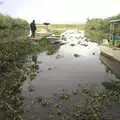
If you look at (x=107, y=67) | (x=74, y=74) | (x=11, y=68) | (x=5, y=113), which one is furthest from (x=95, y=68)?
(x=5, y=113)

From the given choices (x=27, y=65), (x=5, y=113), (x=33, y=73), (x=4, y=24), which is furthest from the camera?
(x=4, y=24)

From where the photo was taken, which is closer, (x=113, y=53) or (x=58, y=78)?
(x=58, y=78)

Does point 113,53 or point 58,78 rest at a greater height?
point 113,53

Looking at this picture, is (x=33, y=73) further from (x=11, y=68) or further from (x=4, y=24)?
(x=4, y=24)

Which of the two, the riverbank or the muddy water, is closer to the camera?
the muddy water

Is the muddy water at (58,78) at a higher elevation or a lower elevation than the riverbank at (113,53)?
lower

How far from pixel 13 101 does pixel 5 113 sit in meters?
1.41

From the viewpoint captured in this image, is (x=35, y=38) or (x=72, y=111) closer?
(x=72, y=111)

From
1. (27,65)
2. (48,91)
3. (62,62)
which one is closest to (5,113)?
(48,91)

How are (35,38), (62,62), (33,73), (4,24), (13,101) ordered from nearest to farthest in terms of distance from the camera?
(13,101) → (33,73) → (62,62) → (35,38) → (4,24)

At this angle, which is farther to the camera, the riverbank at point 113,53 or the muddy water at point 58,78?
the riverbank at point 113,53

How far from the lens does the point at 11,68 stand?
61.9 feet

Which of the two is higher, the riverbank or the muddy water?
the riverbank

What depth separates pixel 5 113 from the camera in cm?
1070
